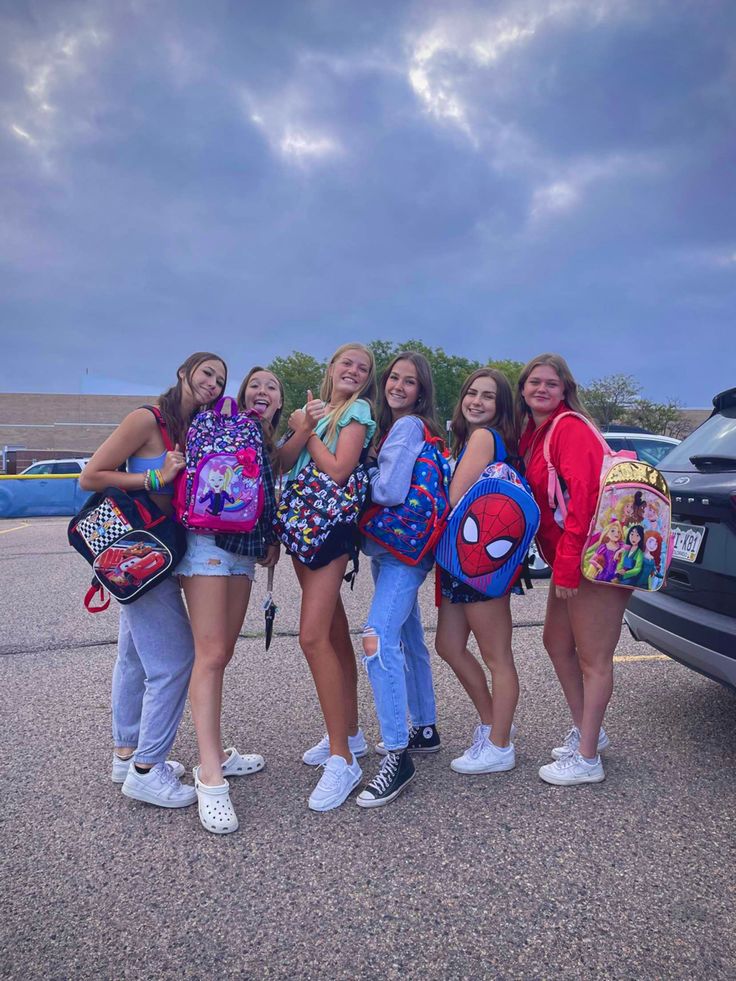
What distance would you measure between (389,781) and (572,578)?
1158 mm

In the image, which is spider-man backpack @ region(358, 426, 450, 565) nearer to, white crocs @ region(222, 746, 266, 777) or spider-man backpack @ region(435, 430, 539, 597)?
spider-man backpack @ region(435, 430, 539, 597)

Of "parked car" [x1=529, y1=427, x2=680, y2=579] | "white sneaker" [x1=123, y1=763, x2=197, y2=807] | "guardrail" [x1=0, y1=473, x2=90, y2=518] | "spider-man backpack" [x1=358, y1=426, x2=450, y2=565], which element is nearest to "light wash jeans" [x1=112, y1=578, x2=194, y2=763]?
"white sneaker" [x1=123, y1=763, x2=197, y2=807]

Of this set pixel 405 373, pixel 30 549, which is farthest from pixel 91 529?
pixel 30 549

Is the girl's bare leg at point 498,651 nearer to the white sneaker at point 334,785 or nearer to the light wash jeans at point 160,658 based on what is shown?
the white sneaker at point 334,785

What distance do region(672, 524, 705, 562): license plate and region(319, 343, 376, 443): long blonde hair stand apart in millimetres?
1595

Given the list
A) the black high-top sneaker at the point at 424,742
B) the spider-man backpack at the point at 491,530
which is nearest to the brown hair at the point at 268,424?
the spider-man backpack at the point at 491,530

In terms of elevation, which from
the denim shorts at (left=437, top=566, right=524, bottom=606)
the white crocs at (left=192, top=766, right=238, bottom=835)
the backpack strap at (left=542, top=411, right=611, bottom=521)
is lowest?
the white crocs at (left=192, top=766, right=238, bottom=835)

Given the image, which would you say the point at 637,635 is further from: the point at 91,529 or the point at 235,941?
the point at 91,529

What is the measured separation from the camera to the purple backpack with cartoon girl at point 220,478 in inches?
104

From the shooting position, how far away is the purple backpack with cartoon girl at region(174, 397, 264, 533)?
265 cm

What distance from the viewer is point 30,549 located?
37.3 ft

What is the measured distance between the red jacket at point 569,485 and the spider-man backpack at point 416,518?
1.47 feet

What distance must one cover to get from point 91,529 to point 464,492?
5.15 ft

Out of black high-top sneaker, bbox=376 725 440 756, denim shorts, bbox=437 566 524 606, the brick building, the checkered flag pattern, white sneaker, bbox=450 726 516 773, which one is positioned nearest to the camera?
the checkered flag pattern
